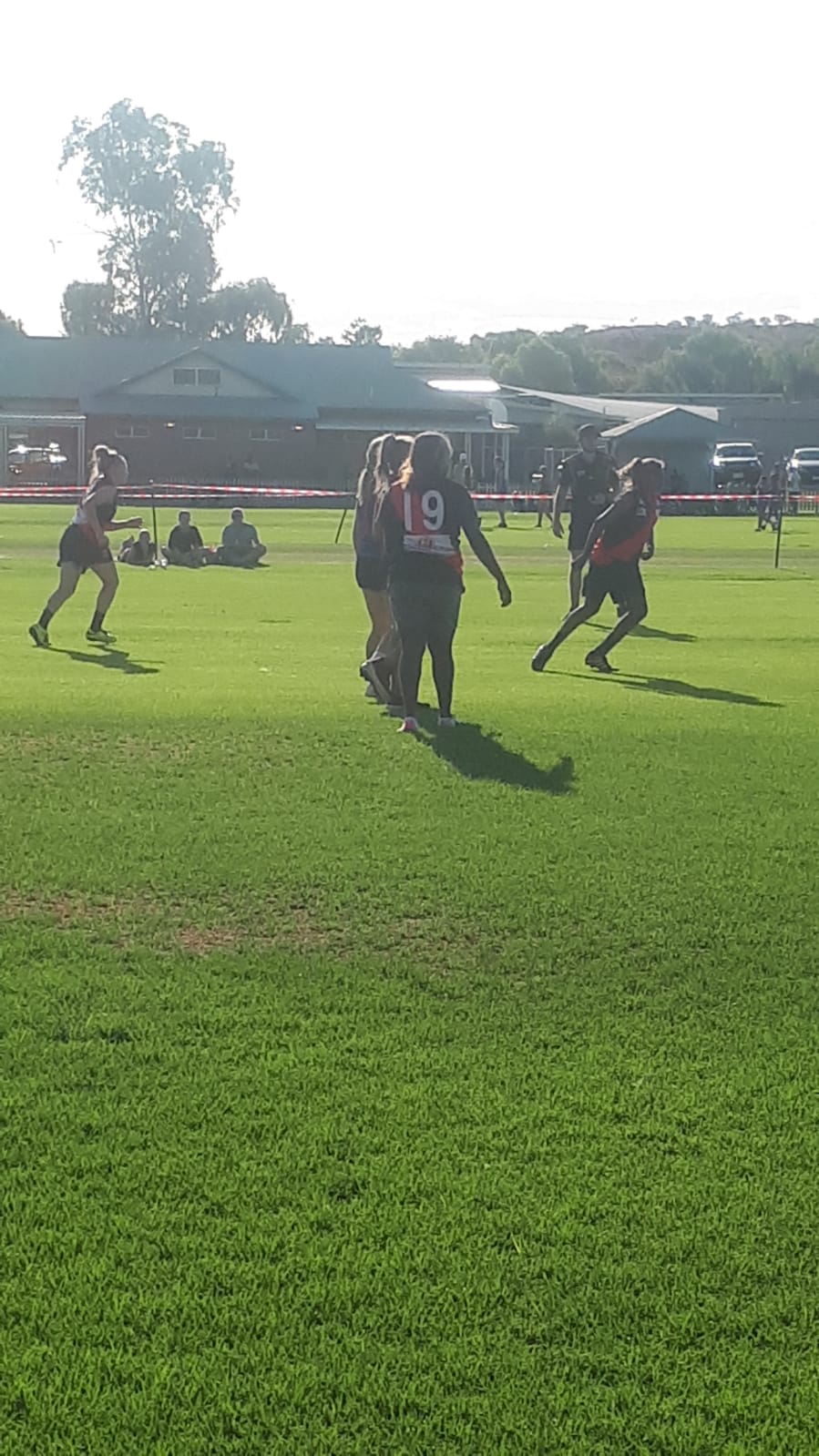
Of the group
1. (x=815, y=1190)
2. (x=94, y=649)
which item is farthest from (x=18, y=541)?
(x=815, y=1190)

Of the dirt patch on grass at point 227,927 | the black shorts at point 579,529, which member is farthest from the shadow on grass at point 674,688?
the dirt patch on grass at point 227,927

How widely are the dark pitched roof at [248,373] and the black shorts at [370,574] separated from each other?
64.8m

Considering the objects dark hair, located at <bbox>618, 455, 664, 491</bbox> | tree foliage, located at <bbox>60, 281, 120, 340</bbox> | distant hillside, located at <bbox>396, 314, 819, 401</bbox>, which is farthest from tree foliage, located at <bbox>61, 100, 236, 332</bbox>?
dark hair, located at <bbox>618, 455, 664, 491</bbox>

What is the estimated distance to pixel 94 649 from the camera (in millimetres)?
15602

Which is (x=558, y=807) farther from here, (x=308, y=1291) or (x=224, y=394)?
(x=224, y=394)

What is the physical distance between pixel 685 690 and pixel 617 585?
1257 mm

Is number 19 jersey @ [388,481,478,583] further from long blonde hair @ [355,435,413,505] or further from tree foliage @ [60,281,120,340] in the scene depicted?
tree foliage @ [60,281,120,340]

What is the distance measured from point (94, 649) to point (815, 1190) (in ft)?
38.8

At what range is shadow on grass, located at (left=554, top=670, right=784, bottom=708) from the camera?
40.4 ft

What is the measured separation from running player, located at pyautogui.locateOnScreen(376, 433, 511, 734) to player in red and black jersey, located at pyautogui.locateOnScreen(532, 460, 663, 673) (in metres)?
3.19

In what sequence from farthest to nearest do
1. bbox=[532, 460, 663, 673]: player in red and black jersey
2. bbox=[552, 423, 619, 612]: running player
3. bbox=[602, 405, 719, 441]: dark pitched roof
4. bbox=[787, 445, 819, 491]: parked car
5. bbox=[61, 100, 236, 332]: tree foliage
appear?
bbox=[61, 100, 236, 332]: tree foliage < bbox=[602, 405, 719, 441]: dark pitched roof < bbox=[787, 445, 819, 491]: parked car < bbox=[552, 423, 619, 612]: running player < bbox=[532, 460, 663, 673]: player in red and black jersey

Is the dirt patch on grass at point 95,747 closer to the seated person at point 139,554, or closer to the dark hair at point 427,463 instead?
the dark hair at point 427,463

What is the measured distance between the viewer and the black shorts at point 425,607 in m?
10.4

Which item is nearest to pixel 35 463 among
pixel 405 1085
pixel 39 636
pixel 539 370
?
pixel 539 370
